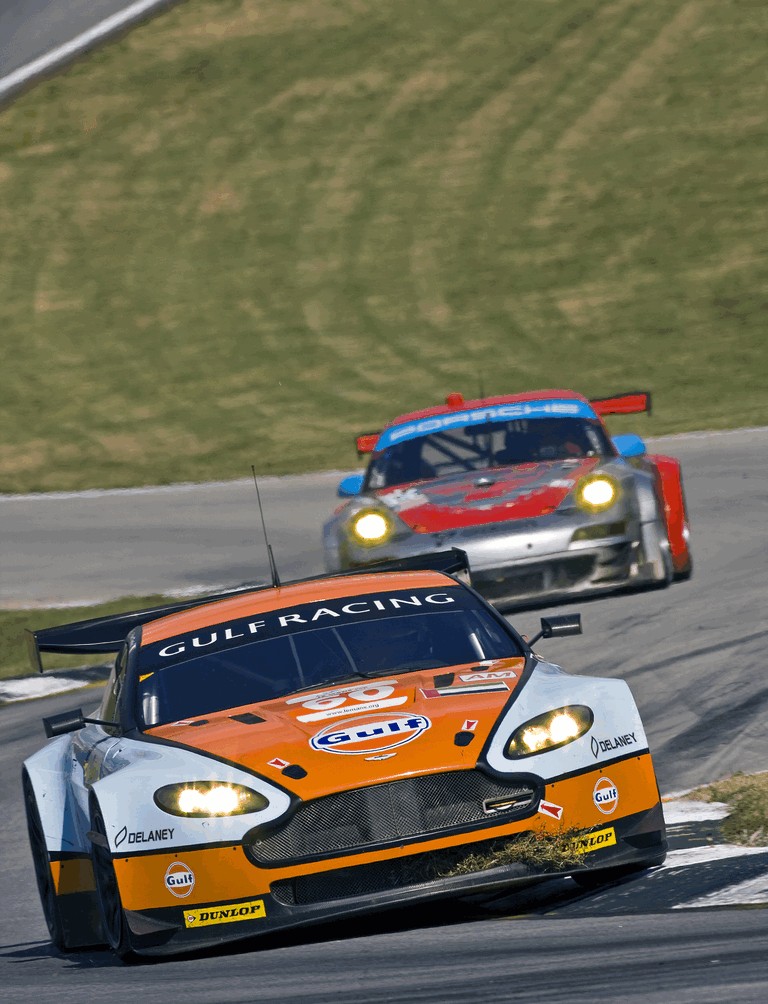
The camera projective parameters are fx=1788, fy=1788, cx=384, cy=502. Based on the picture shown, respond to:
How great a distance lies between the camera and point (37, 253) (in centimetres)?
2698

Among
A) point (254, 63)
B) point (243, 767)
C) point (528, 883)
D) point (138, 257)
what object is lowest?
point (528, 883)

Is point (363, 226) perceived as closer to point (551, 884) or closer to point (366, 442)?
point (366, 442)

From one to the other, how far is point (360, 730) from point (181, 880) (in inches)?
27.8

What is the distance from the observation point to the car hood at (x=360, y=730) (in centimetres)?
532

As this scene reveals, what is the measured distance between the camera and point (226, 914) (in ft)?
Result: 17.2

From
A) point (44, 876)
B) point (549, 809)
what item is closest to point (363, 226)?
point (44, 876)

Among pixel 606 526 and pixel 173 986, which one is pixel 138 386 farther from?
pixel 173 986

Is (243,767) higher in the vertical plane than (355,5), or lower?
lower

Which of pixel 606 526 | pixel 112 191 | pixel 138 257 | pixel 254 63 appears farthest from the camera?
pixel 254 63

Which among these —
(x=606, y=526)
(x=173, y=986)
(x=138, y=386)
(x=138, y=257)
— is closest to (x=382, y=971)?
(x=173, y=986)

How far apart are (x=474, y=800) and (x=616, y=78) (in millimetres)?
24696

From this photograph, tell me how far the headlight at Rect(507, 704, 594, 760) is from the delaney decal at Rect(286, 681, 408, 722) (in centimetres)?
45

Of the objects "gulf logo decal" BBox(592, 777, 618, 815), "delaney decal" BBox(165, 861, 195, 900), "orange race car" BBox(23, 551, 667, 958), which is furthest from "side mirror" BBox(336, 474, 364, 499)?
"delaney decal" BBox(165, 861, 195, 900)

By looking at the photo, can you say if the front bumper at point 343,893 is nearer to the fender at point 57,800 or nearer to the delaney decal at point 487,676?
the fender at point 57,800
